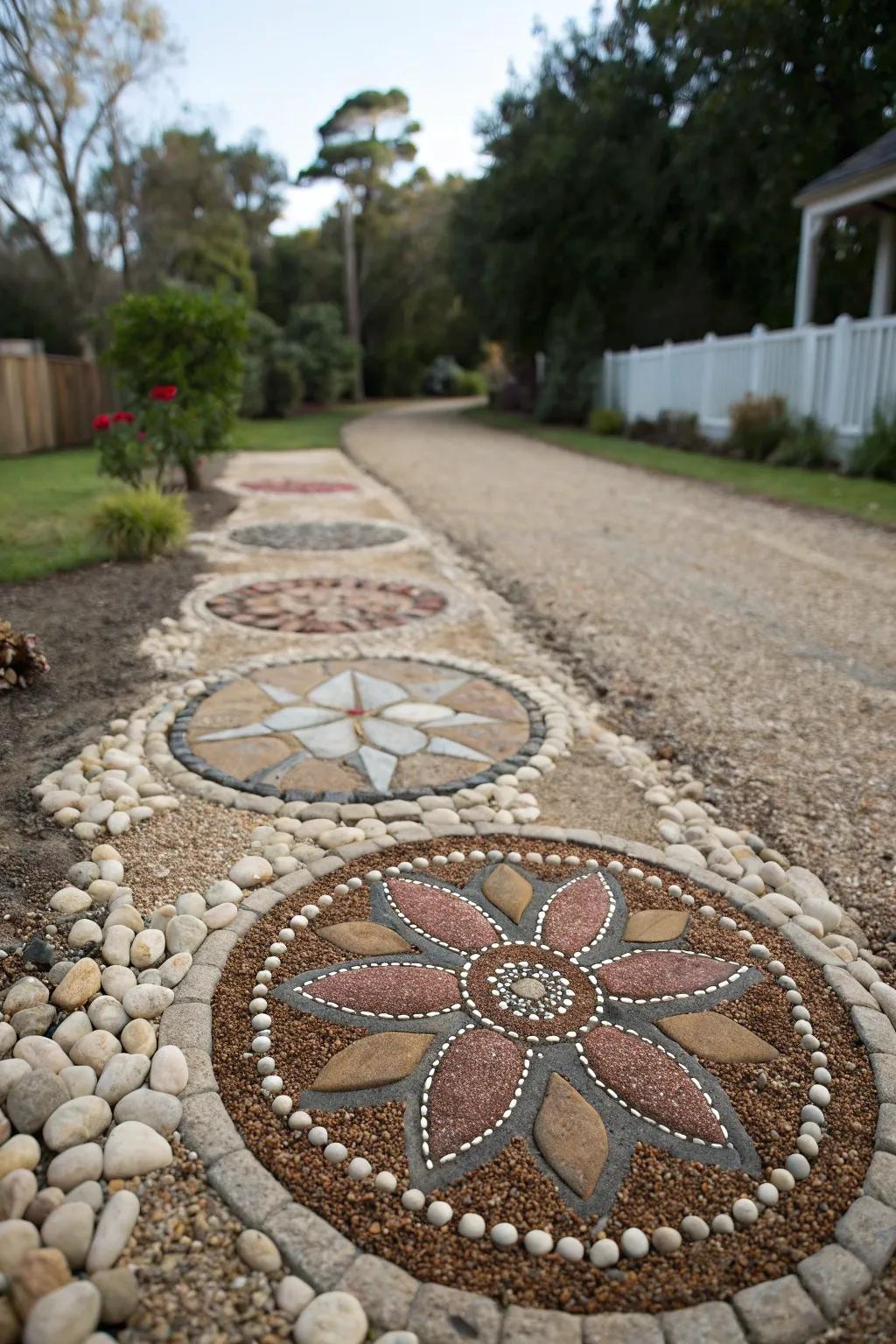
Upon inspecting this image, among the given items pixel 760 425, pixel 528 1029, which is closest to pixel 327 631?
pixel 528 1029

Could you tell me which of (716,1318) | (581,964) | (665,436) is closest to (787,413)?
(665,436)

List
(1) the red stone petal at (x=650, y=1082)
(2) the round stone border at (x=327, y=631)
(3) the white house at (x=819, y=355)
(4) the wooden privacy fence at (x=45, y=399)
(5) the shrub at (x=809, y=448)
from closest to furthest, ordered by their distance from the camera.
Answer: (1) the red stone petal at (x=650, y=1082), (2) the round stone border at (x=327, y=631), (3) the white house at (x=819, y=355), (5) the shrub at (x=809, y=448), (4) the wooden privacy fence at (x=45, y=399)

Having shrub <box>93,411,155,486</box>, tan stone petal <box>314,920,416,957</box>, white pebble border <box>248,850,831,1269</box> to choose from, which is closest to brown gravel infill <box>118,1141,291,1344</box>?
white pebble border <box>248,850,831,1269</box>

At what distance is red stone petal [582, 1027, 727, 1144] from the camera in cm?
162

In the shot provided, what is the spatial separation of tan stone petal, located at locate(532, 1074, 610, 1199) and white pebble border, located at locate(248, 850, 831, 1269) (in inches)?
3.4

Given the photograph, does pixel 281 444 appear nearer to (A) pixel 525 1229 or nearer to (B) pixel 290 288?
(A) pixel 525 1229

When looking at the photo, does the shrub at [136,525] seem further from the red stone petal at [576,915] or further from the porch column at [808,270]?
the porch column at [808,270]

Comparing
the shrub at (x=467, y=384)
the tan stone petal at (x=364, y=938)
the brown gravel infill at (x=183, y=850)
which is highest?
the shrub at (x=467, y=384)

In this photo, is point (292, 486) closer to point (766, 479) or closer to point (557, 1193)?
point (766, 479)

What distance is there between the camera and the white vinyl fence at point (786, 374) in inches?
405

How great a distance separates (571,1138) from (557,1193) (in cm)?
11

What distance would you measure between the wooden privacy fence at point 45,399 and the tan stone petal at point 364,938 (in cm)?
1338

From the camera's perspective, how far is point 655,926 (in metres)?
2.18

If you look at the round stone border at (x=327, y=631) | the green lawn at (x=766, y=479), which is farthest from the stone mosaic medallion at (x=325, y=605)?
the green lawn at (x=766, y=479)
